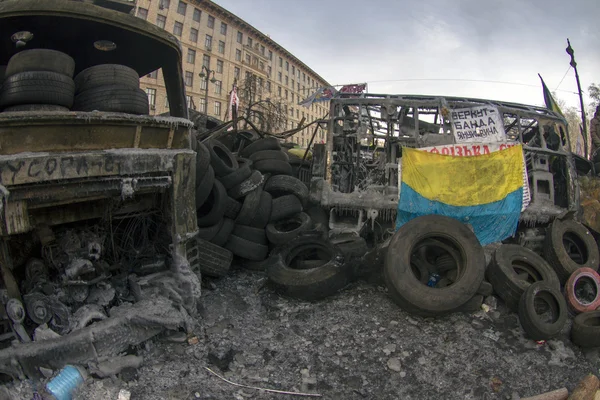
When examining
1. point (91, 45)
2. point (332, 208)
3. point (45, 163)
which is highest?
point (91, 45)

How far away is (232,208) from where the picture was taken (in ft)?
16.1

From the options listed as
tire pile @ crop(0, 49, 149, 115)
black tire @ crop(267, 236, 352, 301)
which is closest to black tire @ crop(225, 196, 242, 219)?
black tire @ crop(267, 236, 352, 301)

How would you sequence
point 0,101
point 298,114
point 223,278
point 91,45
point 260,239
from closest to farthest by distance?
point 0,101 < point 91,45 < point 223,278 < point 260,239 < point 298,114

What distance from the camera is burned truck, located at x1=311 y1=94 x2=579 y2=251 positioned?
508cm

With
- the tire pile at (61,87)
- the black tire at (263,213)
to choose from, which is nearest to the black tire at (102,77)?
the tire pile at (61,87)

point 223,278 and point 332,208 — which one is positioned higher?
point 332,208

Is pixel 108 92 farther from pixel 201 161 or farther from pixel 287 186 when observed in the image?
pixel 287 186

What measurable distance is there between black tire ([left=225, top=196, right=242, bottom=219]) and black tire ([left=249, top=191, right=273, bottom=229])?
26cm

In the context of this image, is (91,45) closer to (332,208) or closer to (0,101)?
(0,101)

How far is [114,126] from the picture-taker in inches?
108

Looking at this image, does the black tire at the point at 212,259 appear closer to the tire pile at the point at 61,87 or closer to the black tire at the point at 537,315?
the tire pile at the point at 61,87

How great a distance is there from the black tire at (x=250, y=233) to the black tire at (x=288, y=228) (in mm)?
120

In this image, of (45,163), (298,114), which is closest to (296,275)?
(45,163)

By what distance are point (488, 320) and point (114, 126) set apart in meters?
3.89
